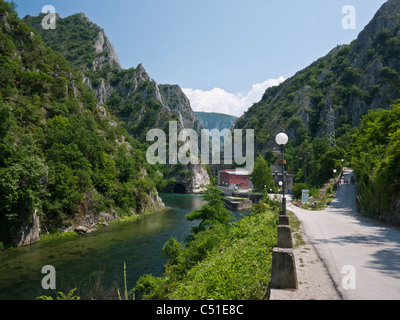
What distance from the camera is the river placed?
1362 centimetres

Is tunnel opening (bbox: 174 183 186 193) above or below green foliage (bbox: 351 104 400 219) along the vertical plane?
below

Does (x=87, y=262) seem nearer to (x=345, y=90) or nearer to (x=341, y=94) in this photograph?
(x=345, y=90)

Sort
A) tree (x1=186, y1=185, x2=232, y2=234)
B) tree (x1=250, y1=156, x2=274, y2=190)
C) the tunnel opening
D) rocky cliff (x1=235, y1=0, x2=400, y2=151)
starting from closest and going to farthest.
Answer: tree (x1=186, y1=185, x2=232, y2=234) → tree (x1=250, y1=156, x2=274, y2=190) → rocky cliff (x1=235, y1=0, x2=400, y2=151) → the tunnel opening

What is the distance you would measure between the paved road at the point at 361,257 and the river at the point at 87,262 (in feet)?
28.9

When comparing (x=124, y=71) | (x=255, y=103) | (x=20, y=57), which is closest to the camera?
(x=20, y=57)

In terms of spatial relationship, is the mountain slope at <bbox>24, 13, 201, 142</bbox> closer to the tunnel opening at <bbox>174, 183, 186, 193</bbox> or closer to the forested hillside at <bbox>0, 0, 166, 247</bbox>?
the tunnel opening at <bbox>174, 183, 186, 193</bbox>

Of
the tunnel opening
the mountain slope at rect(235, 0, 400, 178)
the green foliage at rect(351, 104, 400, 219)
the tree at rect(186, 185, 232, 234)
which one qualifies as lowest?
the tunnel opening

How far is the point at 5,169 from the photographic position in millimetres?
20109

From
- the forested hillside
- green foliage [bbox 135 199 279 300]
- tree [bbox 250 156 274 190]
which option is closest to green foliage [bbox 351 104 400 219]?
green foliage [bbox 135 199 279 300]

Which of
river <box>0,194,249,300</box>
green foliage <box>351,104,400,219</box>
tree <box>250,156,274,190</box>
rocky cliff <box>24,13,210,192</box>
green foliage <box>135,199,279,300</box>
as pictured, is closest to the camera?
green foliage <box>135,199,279,300</box>

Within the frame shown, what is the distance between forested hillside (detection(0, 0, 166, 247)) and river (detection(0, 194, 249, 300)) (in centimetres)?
338

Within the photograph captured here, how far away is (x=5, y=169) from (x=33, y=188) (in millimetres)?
3053
